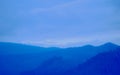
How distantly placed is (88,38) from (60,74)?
63cm

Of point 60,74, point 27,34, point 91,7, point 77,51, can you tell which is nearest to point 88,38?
point 77,51

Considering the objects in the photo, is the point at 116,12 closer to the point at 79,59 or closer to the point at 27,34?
the point at 79,59

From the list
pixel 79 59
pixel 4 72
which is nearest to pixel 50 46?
pixel 79 59

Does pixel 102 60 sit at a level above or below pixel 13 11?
below

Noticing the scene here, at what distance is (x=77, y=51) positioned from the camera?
9.64 feet

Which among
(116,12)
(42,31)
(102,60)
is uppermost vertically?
(116,12)

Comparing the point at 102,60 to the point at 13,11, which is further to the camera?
the point at 13,11

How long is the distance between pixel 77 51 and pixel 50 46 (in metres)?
0.38

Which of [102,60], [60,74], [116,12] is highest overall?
[116,12]

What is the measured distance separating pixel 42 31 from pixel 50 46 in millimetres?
247

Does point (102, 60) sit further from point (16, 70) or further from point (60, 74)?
point (16, 70)

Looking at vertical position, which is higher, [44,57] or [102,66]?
[44,57]

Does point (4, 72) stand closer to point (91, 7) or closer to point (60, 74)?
point (60, 74)

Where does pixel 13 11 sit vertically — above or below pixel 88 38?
above
